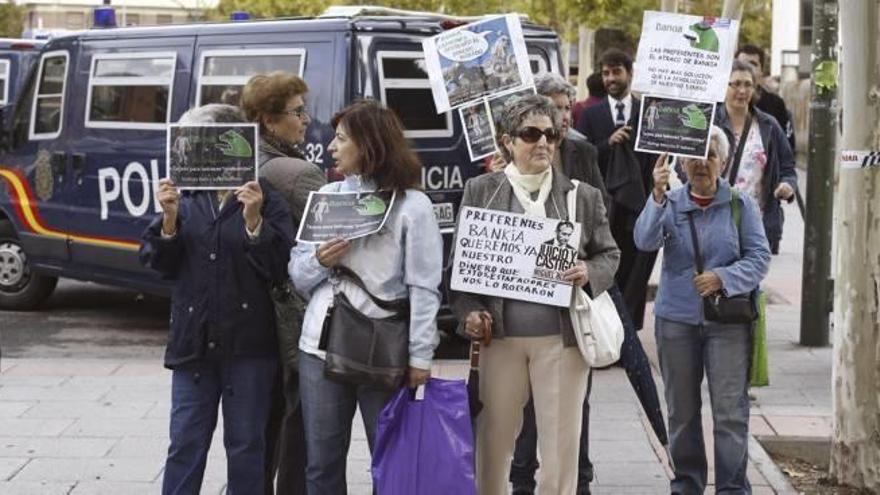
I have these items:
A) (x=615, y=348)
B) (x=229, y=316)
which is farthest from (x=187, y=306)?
(x=615, y=348)

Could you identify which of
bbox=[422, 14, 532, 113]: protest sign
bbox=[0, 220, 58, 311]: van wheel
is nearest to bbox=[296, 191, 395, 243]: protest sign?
bbox=[422, 14, 532, 113]: protest sign

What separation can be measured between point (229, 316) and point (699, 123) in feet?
6.52

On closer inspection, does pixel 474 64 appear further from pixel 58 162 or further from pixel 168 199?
pixel 58 162

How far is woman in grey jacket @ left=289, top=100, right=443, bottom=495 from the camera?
5.48 m

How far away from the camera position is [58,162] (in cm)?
1209

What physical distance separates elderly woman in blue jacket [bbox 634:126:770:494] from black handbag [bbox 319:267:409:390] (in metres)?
1.38

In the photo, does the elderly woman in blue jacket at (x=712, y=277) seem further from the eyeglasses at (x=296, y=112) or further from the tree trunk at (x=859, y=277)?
the eyeglasses at (x=296, y=112)

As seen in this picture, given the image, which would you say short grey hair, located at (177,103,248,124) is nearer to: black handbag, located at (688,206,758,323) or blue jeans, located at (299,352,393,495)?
blue jeans, located at (299,352,393,495)

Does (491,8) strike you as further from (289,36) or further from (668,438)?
(668,438)

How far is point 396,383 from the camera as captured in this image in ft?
18.0

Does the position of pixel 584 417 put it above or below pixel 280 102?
below

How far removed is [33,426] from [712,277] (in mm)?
3861

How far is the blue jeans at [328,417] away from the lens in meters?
5.58

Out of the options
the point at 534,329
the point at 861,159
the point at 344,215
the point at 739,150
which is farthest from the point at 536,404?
the point at 739,150
